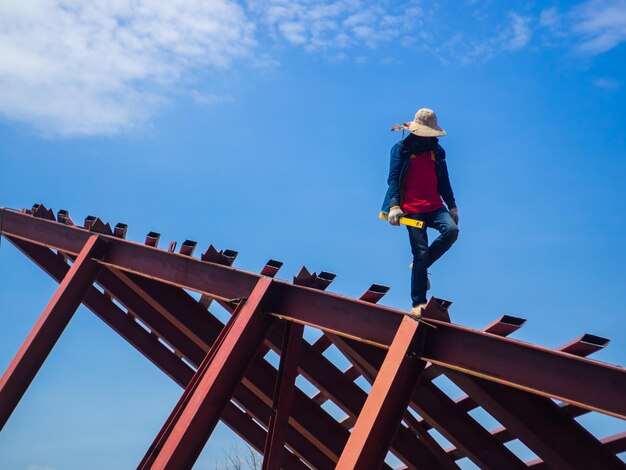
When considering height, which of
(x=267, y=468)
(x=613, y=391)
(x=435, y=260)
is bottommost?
(x=267, y=468)

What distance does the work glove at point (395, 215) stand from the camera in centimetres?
750

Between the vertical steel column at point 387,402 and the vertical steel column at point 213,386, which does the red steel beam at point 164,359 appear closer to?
the vertical steel column at point 213,386

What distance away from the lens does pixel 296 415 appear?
383 inches

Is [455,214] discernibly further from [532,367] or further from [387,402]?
[387,402]

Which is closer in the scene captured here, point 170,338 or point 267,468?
point 267,468

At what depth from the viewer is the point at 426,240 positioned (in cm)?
757

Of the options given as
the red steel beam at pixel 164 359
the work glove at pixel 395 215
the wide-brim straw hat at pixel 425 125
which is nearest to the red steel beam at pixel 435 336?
the work glove at pixel 395 215

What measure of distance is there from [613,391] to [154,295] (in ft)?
17.1

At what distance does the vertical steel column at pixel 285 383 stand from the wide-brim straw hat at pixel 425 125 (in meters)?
2.13

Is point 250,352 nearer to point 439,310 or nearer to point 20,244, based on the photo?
point 439,310

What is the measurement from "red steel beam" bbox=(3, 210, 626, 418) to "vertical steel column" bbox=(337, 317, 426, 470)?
0.18m

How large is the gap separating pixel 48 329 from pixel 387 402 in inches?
186

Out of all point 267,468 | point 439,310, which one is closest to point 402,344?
point 439,310

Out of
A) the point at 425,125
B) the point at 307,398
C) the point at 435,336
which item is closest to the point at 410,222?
the point at 425,125
